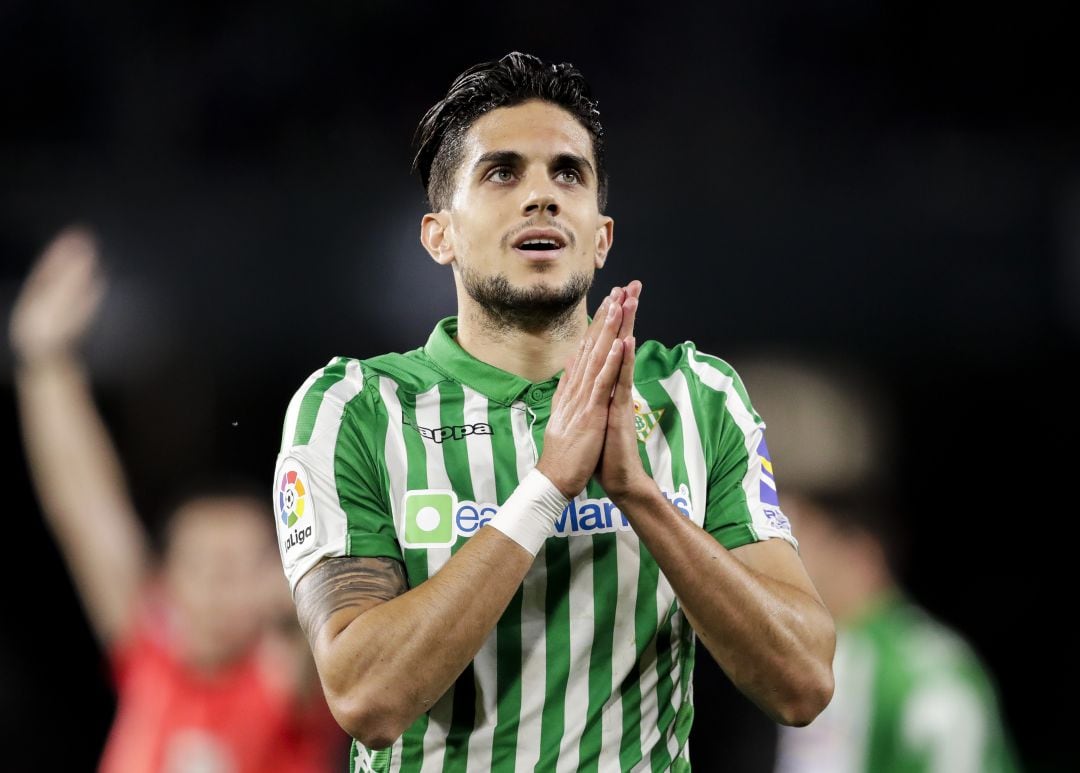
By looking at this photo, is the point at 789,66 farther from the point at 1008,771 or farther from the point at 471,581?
the point at 471,581

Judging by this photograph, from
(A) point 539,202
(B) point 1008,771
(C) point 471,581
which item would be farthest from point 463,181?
(B) point 1008,771

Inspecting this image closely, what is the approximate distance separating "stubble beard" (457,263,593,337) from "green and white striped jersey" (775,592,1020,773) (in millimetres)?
1666

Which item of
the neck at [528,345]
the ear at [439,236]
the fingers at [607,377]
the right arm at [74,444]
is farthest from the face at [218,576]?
the fingers at [607,377]

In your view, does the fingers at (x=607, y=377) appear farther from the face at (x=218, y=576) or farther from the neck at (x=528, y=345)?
the face at (x=218, y=576)

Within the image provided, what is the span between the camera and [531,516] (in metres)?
1.73

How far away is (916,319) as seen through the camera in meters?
3.79

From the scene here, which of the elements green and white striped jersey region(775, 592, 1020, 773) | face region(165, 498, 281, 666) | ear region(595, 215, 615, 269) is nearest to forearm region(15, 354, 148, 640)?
face region(165, 498, 281, 666)

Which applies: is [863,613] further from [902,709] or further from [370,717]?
[370,717]

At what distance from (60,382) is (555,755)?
2.33 metres

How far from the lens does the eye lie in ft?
7.15

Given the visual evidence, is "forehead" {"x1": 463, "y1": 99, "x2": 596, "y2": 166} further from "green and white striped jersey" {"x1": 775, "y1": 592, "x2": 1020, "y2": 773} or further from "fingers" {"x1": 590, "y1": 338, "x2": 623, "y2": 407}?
"green and white striped jersey" {"x1": 775, "y1": 592, "x2": 1020, "y2": 773}

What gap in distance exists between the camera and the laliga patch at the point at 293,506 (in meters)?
1.87

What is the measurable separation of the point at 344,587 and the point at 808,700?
0.76 metres

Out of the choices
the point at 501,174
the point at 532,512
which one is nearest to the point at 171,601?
the point at 501,174
